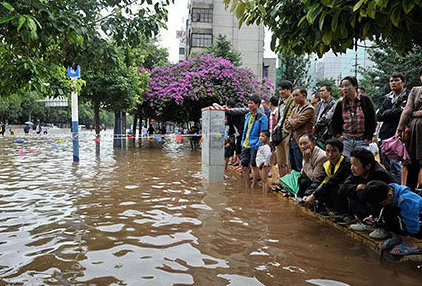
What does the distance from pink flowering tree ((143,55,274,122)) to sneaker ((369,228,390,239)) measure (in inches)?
585

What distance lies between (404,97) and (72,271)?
4.95m

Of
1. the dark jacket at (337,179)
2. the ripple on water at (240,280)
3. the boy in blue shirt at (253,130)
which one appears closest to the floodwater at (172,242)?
the ripple on water at (240,280)

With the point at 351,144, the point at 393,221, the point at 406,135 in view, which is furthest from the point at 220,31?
the point at 393,221

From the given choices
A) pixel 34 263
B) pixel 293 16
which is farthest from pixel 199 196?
pixel 293 16

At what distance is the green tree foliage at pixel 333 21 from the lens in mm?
2424

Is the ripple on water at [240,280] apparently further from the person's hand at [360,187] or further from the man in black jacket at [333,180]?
the man in black jacket at [333,180]

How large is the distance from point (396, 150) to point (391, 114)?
95cm

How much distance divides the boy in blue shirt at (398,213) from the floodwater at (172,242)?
0.19 m

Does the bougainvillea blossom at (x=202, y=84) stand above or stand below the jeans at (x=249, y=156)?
above

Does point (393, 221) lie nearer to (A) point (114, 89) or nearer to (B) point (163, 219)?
(B) point (163, 219)

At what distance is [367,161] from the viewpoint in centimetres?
382

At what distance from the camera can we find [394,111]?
5477 millimetres

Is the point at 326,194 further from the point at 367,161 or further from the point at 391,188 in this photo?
the point at 391,188

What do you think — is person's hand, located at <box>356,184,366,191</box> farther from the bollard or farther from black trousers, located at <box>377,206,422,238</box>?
the bollard
